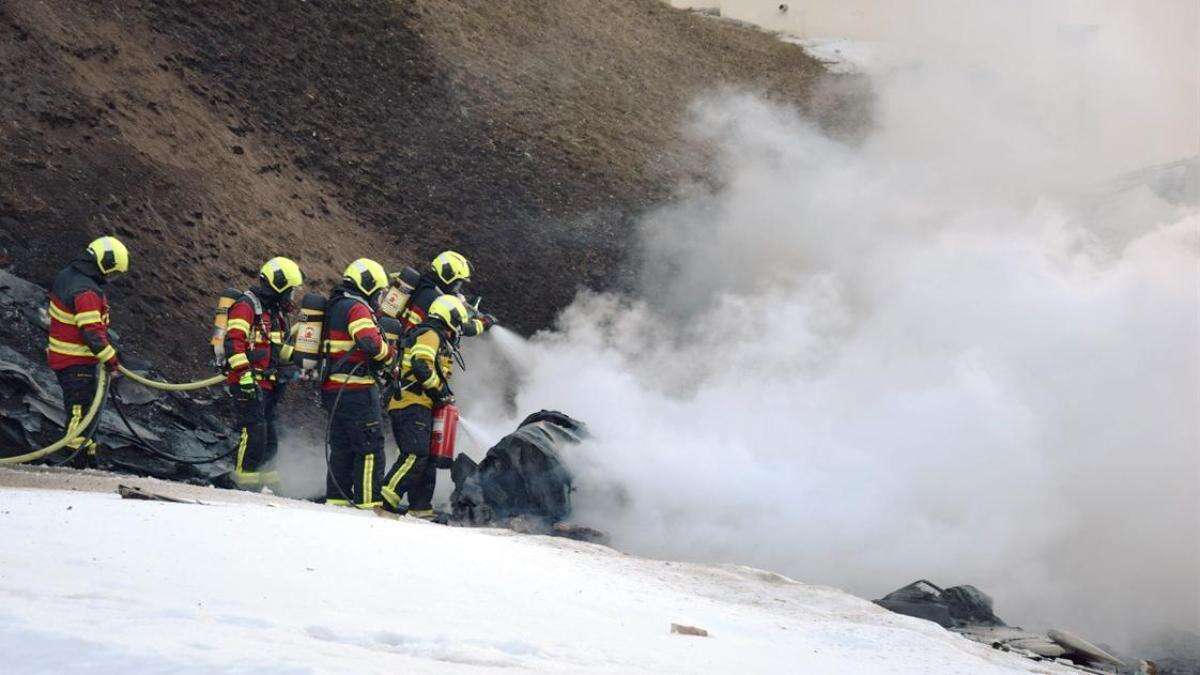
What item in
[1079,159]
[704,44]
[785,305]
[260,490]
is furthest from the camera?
[704,44]

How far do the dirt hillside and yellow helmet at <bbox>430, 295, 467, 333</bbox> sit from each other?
3.65 m

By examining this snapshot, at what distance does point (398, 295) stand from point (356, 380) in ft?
4.17

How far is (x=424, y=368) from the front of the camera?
442 inches

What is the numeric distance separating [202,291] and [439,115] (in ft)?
17.6

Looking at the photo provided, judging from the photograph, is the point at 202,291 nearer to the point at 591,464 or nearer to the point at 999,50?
the point at 591,464

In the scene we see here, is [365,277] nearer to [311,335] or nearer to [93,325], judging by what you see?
[311,335]

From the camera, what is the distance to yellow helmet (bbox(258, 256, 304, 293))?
12203mm

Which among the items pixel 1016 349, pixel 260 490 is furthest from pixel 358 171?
pixel 1016 349

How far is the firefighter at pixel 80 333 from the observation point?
37.1 ft

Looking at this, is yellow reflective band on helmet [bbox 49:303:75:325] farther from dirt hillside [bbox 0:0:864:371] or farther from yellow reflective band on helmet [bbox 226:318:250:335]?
dirt hillside [bbox 0:0:864:371]

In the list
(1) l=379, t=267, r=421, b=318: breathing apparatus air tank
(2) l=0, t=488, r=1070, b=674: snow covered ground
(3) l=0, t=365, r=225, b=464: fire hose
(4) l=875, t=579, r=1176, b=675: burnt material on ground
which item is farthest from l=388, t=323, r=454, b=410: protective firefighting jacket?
(4) l=875, t=579, r=1176, b=675: burnt material on ground

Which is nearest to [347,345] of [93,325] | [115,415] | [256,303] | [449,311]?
[449,311]

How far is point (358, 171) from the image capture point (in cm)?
1836

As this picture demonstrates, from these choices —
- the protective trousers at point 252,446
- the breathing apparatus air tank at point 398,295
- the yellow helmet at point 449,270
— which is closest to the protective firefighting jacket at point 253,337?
the protective trousers at point 252,446
